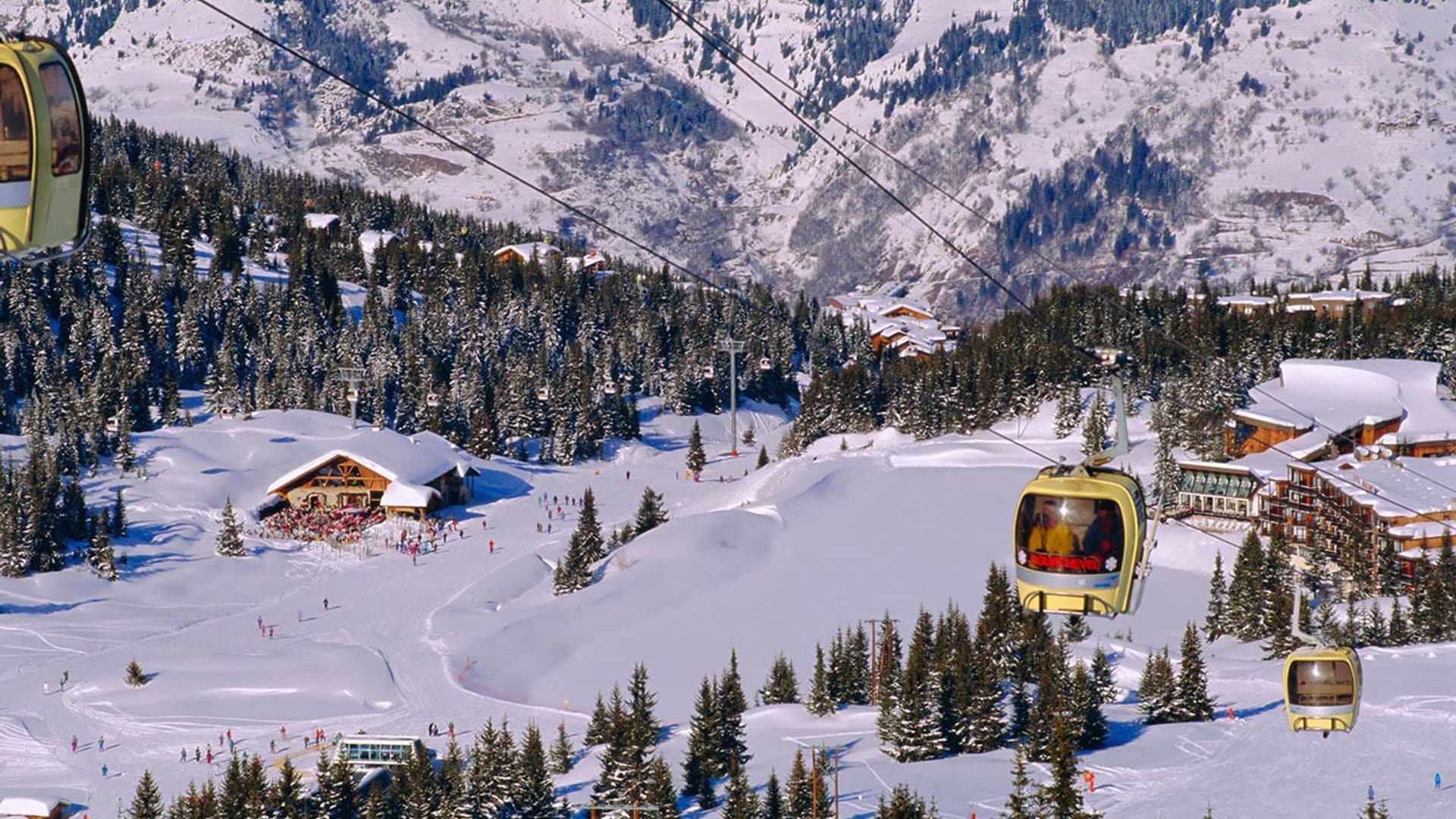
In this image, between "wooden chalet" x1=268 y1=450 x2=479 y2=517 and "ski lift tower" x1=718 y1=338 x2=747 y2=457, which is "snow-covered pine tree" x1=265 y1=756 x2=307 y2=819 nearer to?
"wooden chalet" x1=268 y1=450 x2=479 y2=517

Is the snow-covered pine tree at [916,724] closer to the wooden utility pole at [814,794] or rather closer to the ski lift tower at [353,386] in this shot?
the wooden utility pole at [814,794]

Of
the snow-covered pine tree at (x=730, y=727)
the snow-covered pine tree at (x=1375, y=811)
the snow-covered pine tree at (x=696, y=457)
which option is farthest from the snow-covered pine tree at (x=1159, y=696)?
the snow-covered pine tree at (x=696, y=457)

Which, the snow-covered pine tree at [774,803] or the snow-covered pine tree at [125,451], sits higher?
the snow-covered pine tree at [125,451]

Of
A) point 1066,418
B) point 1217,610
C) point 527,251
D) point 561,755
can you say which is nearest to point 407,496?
point 1066,418

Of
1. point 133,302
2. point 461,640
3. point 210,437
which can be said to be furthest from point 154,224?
point 461,640

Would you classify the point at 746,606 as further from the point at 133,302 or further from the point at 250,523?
the point at 133,302

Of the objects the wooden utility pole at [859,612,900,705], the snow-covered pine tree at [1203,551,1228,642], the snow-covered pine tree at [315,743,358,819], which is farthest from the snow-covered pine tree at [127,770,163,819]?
the snow-covered pine tree at [1203,551,1228,642]
